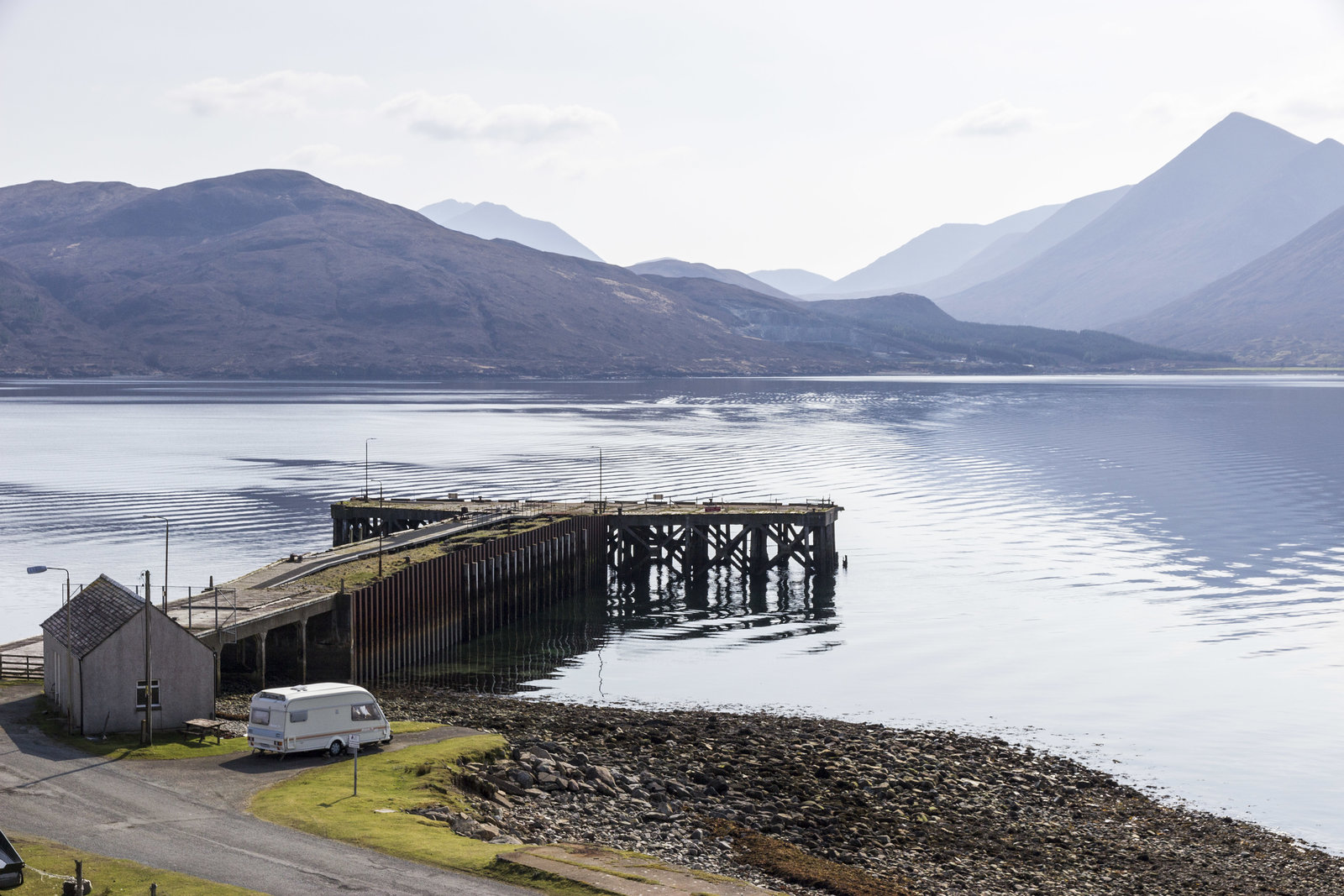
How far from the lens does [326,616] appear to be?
5375 cm

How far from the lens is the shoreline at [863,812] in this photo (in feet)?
110

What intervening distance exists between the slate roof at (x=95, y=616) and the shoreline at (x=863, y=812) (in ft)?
35.1

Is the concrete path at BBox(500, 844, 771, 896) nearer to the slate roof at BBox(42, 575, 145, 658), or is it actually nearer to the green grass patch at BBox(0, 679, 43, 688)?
the slate roof at BBox(42, 575, 145, 658)

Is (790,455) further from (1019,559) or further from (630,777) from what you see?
(630,777)

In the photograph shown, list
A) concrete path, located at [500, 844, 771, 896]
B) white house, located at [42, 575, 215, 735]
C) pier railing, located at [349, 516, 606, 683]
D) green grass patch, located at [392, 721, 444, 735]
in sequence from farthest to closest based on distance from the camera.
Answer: pier railing, located at [349, 516, 606, 683]
green grass patch, located at [392, 721, 444, 735]
white house, located at [42, 575, 215, 735]
concrete path, located at [500, 844, 771, 896]

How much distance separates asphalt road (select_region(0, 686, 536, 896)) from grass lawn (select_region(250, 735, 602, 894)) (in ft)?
1.57

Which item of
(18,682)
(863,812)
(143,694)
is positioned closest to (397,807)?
(143,694)

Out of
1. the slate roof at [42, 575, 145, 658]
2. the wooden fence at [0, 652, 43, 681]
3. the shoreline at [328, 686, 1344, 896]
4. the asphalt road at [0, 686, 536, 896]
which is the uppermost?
the slate roof at [42, 575, 145, 658]

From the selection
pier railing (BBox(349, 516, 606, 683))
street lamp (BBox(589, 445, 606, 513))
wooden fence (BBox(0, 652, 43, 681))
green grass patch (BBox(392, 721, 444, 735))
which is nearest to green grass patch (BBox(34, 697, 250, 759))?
green grass patch (BBox(392, 721, 444, 735))

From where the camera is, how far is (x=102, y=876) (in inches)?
1066

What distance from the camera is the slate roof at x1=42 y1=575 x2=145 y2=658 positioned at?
127 ft

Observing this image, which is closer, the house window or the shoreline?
the shoreline

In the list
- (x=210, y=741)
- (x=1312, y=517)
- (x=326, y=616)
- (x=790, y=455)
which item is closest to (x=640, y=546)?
(x=326, y=616)

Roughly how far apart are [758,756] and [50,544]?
240ft
